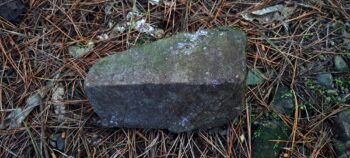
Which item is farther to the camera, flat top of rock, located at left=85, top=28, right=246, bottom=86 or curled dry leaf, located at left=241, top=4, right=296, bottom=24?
curled dry leaf, located at left=241, top=4, right=296, bottom=24

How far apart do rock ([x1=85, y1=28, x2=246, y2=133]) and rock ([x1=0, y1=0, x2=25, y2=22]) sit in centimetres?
80

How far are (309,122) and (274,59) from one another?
431mm

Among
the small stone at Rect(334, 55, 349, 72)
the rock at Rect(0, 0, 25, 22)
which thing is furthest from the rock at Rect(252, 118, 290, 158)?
the rock at Rect(0, 0, 25, 22)

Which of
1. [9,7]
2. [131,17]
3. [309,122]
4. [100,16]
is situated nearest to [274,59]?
[309,122]

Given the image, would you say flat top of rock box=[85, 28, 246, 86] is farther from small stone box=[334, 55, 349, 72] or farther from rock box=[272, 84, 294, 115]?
small stone box=[334, 55, 349, 72]

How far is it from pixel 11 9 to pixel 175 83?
130cm

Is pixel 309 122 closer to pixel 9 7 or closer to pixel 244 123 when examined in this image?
pixel 244 123

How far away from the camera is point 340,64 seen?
2.23 metres

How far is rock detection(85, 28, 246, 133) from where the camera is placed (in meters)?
1.93

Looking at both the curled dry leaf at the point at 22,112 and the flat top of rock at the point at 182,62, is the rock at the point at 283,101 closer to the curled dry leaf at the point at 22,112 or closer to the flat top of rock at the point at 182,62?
the flat top of rock at the point at 182,62

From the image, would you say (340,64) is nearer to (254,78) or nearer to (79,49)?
(254,78)

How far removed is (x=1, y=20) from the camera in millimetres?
2479

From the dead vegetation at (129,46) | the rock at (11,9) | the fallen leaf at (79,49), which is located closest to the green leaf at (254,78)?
the dead vegetation at (129,46)

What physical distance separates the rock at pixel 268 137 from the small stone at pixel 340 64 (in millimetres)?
508
